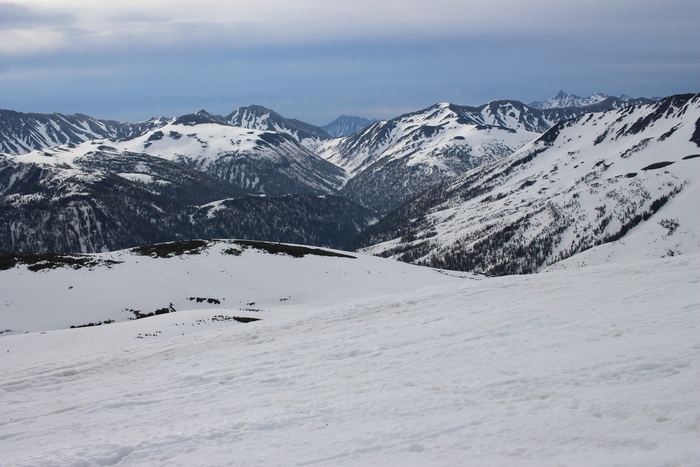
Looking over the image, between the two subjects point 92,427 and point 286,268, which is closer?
point 92,427

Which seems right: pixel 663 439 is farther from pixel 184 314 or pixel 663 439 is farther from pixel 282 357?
pixel 184 314

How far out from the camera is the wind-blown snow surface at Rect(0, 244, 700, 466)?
8.50 metres

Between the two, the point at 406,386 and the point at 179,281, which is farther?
the point at 179,281

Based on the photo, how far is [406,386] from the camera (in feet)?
39.1

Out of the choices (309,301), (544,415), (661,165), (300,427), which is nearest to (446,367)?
(544,415)

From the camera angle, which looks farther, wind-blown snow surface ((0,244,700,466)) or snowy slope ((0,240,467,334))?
snowy slope ((0,240,467,334))

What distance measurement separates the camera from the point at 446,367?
42.6 feet

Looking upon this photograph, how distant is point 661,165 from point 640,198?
A: 4130 cm

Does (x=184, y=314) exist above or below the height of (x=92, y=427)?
below

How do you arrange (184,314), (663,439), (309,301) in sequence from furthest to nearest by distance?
1. (309,301)
2. (184,314)
3. (663,439)

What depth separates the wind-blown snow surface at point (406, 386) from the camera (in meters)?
8.50

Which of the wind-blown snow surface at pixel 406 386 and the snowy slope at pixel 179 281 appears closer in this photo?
the wind-blown snow surface at pixel 406 386

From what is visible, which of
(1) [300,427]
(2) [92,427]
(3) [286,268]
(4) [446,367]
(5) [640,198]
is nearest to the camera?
(1) [300,427]

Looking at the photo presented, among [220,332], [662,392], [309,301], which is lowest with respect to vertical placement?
[309,301]
